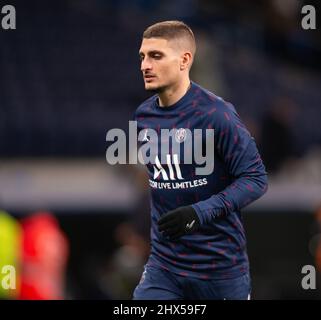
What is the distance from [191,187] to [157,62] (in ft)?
2.09

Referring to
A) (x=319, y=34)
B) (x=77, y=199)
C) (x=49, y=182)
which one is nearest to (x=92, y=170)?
(x=49, y=182)

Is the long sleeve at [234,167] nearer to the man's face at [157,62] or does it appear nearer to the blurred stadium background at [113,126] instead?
the man's face at [157,62]

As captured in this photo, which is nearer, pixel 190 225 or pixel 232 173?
pixel 190 225

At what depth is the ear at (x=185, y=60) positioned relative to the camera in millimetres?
4617

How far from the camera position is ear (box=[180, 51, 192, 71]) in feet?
15.1

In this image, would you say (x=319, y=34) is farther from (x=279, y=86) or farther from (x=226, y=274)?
(x=226, y=274)

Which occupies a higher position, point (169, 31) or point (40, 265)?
point (169, 31)

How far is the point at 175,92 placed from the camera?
467 cm

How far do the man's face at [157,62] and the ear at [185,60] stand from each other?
0.05 m

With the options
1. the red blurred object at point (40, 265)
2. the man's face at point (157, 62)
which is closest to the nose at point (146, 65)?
the man's face at point (157, 62)

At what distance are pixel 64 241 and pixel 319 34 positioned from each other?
11.5m

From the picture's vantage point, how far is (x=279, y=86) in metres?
16.5

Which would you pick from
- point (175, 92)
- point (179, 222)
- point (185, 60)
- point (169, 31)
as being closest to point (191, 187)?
point (179, 222)

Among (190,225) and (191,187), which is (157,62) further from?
(190,225)
